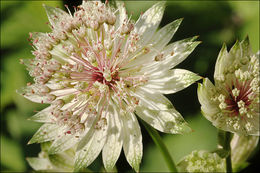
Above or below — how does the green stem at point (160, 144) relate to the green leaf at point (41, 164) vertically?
above

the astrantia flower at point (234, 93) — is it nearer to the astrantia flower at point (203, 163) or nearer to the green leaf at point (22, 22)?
the astrantia flower at point (203, 163)

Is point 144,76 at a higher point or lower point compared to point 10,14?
lower

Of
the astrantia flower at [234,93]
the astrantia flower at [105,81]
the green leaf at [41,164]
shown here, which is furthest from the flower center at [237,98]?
the green leaf at [41,164]

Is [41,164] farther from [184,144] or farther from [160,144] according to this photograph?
[184,144]

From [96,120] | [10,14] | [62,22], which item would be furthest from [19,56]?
[96,120]

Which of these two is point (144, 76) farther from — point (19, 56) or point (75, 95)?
point (19, 56)

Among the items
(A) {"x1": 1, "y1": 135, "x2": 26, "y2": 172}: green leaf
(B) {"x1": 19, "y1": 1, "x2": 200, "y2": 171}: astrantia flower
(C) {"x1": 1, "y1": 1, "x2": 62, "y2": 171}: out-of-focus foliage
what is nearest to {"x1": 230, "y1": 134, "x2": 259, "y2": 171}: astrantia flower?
(B) {"x1": 19, "y1": 1, "x2": 200, "y2": 171}: astrantia flower
